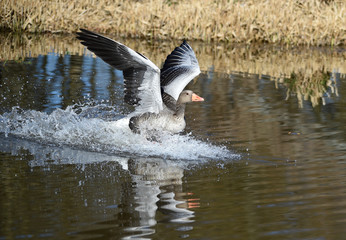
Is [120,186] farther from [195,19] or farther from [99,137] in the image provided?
[195,19]

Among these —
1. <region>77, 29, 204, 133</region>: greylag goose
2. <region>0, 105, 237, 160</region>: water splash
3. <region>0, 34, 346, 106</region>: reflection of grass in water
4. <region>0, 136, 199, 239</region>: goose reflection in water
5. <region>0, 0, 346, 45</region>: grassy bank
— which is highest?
<region>0, 0, 346, 45</region>: grassy bank

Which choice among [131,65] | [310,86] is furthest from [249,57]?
A: [131,65]

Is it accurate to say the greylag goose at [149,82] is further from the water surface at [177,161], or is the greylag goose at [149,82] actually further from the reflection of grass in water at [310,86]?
the reflection of grass in water at [310,86]

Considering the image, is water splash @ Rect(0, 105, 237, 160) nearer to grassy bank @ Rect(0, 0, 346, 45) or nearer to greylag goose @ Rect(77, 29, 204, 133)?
greylag goose @ Rect(77, 29, 204, 133)

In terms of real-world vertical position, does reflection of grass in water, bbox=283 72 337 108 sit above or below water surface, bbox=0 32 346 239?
above

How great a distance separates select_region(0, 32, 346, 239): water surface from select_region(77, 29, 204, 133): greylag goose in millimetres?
314

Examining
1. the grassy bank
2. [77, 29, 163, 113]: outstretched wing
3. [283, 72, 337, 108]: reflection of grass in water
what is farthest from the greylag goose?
the grassy bank

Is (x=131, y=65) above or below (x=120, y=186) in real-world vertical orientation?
above

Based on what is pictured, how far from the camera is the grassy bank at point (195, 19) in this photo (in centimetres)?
2231

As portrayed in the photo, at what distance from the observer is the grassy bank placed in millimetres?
22312

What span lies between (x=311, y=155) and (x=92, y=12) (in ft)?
55.2

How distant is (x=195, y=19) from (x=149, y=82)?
14105mm

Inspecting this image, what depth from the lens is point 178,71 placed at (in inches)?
417

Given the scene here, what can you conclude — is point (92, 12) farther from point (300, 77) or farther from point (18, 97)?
point (18, 97)
